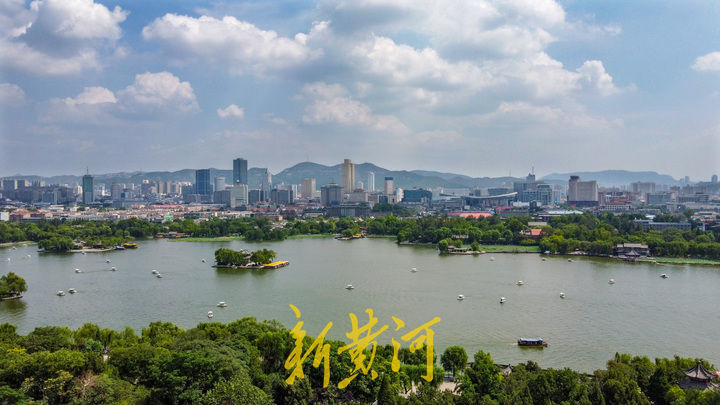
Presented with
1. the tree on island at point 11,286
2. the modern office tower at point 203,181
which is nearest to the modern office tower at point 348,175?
the modern office tower at point 203,181

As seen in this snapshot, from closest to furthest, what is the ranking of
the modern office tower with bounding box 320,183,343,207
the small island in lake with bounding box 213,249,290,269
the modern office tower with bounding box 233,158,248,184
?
the small island in lake with bounding box 213,249,290,269, the modern office tower with bounding box 320,183,343,207, the modern office tower with bounding box 233,158,248,184

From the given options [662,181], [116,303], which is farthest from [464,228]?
[662,181]

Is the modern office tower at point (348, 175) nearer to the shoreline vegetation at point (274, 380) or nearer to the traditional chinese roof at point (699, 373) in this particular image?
the shoreline vegetation at point (274, 380)

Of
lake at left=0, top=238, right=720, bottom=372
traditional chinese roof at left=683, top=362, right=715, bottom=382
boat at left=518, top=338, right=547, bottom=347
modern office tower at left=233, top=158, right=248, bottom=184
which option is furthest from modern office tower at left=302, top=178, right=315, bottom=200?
traditional chinese roof at left=683, top=362, right=715, bottom=382

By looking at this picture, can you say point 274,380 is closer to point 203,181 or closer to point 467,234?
point 467,234

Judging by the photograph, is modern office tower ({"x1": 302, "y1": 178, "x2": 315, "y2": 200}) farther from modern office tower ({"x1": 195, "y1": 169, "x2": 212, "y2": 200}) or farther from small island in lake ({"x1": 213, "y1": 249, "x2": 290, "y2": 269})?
small island in lake ({"x1": 213, "y1": 249, "x2": 290, "y2": 269})

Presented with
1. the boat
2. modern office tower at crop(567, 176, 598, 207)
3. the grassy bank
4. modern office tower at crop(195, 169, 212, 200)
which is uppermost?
modern office tower at crop(195, 169, 212, 200)
